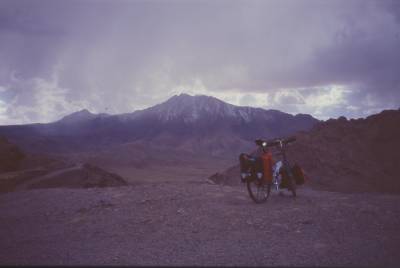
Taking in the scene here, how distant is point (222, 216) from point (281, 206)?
1.63m

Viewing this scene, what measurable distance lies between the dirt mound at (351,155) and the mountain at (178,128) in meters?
94.5

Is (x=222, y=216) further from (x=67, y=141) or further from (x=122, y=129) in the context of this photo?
(x=122, y=129)

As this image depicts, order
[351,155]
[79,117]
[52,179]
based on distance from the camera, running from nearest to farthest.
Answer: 1. [351,155]
2. [52,179]
3. [79,117]

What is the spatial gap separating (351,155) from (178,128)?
424 ft

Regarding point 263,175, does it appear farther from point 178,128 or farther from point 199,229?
point 178,128

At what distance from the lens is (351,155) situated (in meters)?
19.4

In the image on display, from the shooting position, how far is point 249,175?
9.39m

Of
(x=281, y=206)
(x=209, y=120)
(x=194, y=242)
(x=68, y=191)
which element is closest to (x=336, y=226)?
(x=281, y=206)

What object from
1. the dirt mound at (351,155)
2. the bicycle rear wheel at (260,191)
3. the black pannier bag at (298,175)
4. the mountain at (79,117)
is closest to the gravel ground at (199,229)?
the bicycle rear wheel at (260,191)

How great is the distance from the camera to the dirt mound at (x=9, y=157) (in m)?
28.8

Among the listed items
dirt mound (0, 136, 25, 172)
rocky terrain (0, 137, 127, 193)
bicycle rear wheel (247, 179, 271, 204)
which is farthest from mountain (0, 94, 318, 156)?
bicycle rear wheel (247, 179, 271, 204)

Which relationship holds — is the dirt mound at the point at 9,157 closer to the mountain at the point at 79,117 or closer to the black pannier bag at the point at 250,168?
the black pannier bag at the point at 250,168

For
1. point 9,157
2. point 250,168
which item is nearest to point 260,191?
point 250,168

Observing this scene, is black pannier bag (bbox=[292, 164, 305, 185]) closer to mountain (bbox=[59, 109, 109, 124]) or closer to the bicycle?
the bicycle
